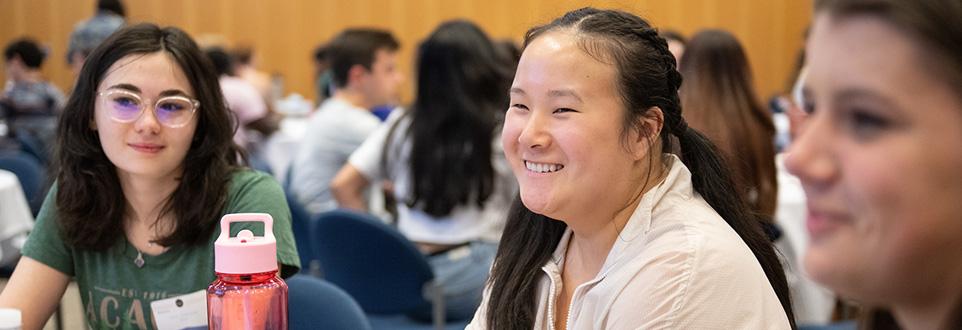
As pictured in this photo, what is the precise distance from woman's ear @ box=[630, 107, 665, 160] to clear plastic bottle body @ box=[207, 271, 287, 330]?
582mm

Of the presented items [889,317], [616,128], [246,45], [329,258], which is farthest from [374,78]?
[246,45]

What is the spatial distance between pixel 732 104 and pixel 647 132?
1.87 meters

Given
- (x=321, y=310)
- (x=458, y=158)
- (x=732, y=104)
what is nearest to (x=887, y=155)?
(x=321, y=310)

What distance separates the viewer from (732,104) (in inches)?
134

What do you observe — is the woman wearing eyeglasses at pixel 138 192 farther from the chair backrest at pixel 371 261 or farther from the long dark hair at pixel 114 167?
the chair backrest at pixel 371 261

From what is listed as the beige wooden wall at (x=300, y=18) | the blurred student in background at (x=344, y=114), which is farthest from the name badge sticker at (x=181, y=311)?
the beige wooden wall at (x=300, y=18)

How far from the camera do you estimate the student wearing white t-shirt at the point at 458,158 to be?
3.58 m

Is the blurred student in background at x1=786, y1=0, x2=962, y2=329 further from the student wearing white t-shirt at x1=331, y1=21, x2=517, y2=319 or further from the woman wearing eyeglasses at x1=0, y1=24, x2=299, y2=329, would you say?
the student wearing white t-shirt at x1=331, y1=21, x2=517, y2=319

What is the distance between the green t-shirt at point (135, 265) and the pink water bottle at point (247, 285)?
0.47 meters

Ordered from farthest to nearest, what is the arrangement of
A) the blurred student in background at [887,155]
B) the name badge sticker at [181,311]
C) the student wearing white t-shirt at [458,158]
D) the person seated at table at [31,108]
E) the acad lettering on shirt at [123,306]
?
the person seated at table at [31,108] → the student wearing white t-shirt at [458,158] → the acad lettering on shirt at [123,306] → the name badge sticker at [181,311] → the blurred student in background at [887,155]

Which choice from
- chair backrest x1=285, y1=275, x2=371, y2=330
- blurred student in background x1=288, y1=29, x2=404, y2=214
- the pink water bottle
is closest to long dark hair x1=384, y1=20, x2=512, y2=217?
blurred student in background x1=288, y1=29, x2=404, y2=214

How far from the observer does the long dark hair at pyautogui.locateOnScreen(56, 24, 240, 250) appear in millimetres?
2023

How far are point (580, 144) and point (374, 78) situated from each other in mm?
3474

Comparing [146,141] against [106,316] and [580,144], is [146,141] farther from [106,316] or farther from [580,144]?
[580,144]
